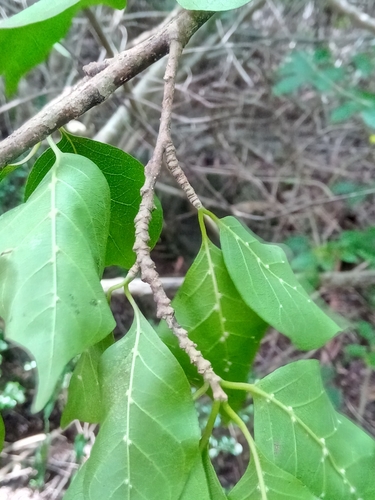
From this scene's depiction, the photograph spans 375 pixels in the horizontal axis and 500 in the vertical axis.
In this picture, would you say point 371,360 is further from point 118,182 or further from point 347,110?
point 118,182

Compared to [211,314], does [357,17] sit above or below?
above

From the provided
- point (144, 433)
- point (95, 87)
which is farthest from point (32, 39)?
point (144, 433)

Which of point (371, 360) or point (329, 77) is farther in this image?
point (329, 77)

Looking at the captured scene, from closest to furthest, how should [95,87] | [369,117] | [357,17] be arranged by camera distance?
[95,87] → [369,117] → [357,17]

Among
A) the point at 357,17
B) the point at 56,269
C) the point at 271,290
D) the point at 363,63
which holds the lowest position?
the point at 271,290

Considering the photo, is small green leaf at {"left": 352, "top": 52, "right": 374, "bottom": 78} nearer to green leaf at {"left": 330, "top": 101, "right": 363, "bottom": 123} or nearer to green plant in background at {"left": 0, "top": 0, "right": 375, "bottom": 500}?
green leaf at {"left": 330, "top": 101, "right": 363, "bottom": 123}

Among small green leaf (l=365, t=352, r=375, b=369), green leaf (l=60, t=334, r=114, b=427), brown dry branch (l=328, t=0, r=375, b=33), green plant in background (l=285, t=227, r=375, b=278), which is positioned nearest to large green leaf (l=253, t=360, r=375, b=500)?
green leaf (l=60, t=334, r=114, b=427)

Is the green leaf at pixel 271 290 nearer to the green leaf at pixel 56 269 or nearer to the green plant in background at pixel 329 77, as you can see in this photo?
the green leaf at pixel 56 269
